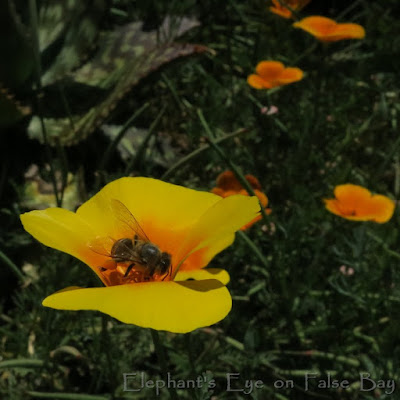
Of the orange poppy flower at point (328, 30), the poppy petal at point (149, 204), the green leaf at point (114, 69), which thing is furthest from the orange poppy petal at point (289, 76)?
the poppy petal at point (149, 204)

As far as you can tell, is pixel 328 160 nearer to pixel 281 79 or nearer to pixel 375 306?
pixel 281 79

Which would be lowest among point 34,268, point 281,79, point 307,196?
point 34,268

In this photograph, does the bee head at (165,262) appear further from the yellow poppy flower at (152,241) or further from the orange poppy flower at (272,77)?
the orange poppy flower at (272,77)

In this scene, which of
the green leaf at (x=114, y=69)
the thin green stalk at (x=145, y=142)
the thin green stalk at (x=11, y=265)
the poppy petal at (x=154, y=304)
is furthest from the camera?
the green leaf at (x=114, y=69)

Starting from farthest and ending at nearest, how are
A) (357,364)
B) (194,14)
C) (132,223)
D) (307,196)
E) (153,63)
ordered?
(194,14), (307,196), (153,63), (357,364), (132,223)

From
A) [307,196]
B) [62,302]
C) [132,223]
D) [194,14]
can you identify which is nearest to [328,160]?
[307,196]

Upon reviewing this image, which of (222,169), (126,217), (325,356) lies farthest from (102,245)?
(222,169)

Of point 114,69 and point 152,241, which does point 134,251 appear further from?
point 114,69

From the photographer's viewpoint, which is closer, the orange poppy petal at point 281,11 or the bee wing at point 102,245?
the bee wing at point 102,245
